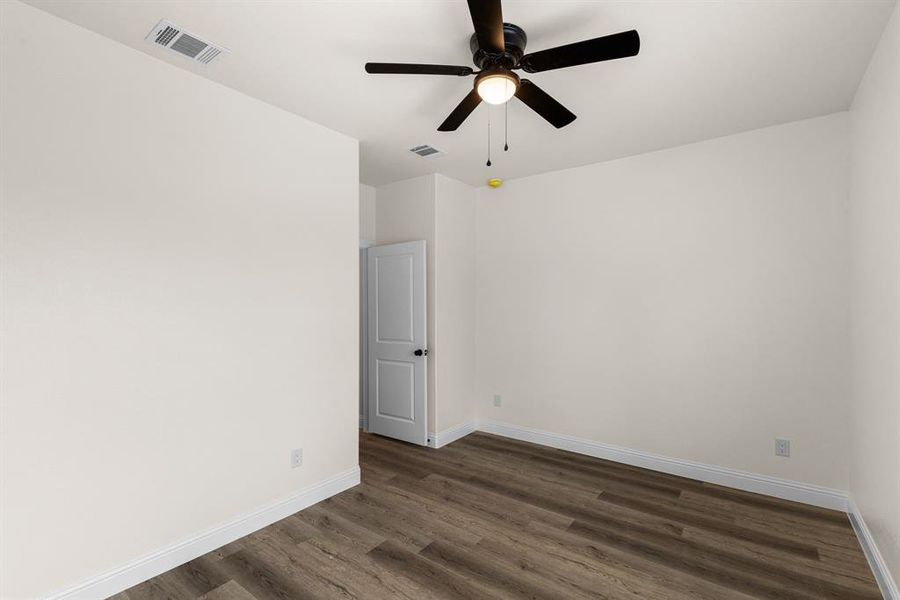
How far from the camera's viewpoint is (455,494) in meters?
3.31

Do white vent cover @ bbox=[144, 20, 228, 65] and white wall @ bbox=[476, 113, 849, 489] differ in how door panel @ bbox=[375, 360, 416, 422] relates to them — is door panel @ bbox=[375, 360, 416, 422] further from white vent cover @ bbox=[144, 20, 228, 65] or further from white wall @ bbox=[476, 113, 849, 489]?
white vent cover @ bbox=[144, 20, 228, 65]

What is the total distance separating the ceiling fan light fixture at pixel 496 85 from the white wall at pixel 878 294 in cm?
169

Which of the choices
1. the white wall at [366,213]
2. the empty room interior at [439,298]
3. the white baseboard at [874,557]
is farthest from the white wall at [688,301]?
the white wall at [366,213]

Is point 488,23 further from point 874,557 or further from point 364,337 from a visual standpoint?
point 364,337

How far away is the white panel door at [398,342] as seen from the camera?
434 centimetres

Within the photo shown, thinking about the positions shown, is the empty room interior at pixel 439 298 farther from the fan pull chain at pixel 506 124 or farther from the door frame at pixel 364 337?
the door frame at pixel 364 337

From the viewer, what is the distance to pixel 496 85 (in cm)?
203

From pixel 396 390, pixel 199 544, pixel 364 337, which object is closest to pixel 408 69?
pixel 199 544

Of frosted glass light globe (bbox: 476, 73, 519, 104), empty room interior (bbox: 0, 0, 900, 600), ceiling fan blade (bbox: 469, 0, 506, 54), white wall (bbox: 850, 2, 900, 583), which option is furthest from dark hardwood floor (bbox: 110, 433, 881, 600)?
ceiling fan blade (bbox: 469, 0, 506, 54)

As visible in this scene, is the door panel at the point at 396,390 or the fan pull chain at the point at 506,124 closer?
the fan pull chain at the point at 506,124

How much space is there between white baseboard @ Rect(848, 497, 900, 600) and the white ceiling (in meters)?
2.64

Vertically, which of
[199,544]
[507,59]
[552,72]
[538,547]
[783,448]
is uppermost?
[552,72]

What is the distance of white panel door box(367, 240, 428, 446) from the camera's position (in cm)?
434

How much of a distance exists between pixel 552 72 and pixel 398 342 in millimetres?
2923
